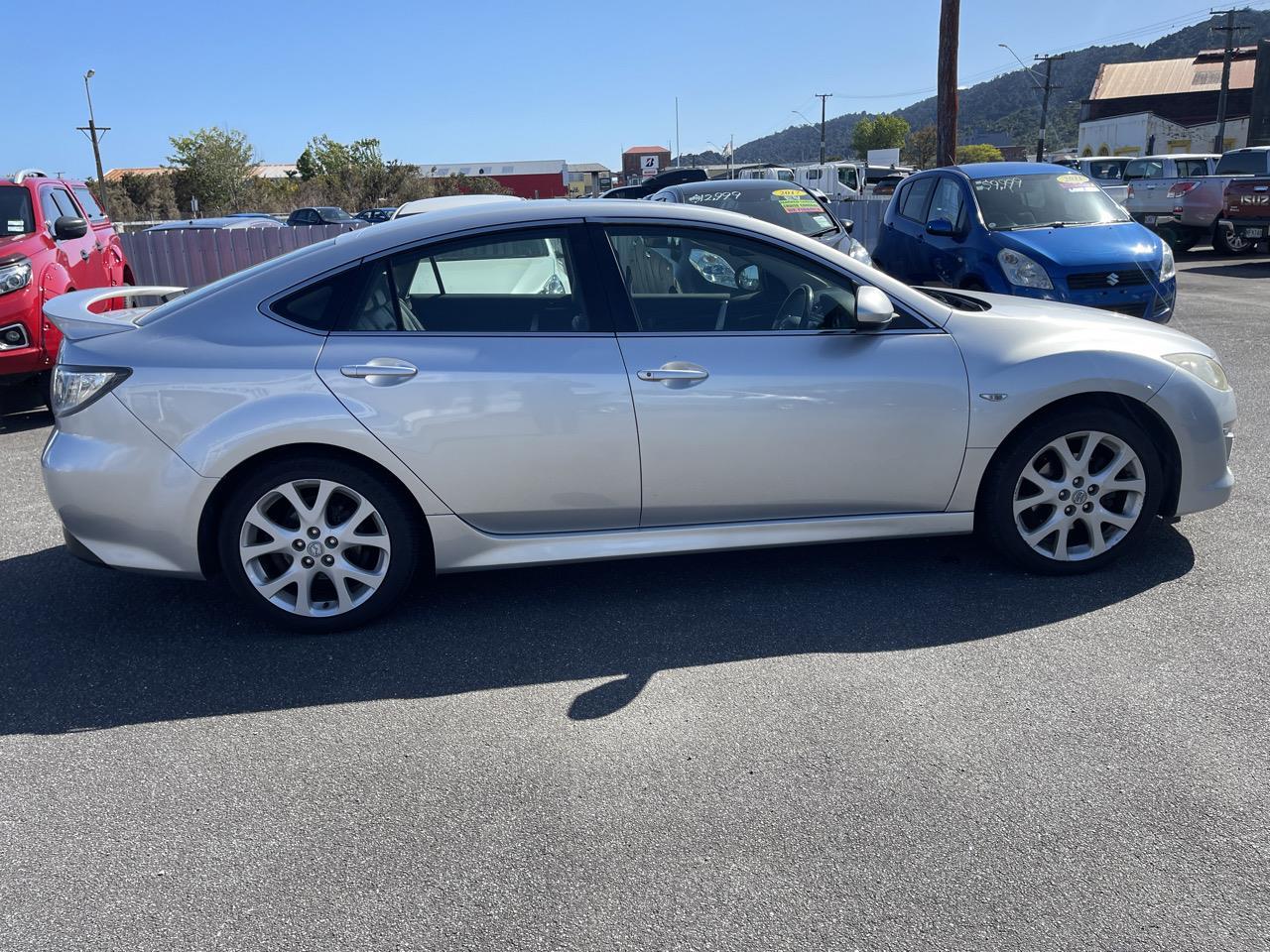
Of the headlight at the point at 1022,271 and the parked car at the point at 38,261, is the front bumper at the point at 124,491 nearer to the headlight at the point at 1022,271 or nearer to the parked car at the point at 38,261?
the parked car at the point at 38,261

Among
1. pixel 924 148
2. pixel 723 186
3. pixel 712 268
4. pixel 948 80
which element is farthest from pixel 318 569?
pixel 924 148

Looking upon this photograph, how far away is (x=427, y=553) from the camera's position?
409 cm

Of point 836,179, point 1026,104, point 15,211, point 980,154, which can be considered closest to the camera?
point 15,211

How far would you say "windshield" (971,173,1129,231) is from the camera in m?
9.55

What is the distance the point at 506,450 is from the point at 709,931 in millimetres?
1973

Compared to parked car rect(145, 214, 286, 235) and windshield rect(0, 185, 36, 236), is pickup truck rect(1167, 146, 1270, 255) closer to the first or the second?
parked car rect(145, 214, 286, 235)

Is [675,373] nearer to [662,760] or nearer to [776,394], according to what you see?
[776,394]

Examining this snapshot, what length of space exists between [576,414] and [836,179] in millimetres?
33452

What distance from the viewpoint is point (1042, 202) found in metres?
9.75

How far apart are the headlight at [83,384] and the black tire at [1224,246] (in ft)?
65.5

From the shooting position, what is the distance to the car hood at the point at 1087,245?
8672 mm

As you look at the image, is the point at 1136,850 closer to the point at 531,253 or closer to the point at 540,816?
the point at 540,816

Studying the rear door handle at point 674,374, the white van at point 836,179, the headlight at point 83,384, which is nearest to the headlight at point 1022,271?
the rear door handle at point 674,374

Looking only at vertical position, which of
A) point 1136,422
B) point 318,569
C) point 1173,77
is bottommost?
point 318,569
